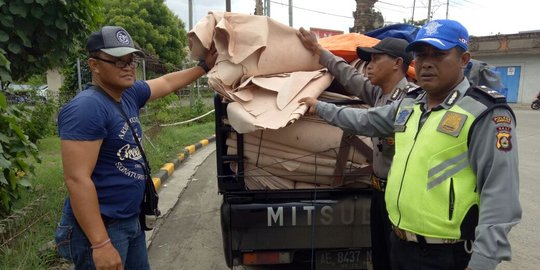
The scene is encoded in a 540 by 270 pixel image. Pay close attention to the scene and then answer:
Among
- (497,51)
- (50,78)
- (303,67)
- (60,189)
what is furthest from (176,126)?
(497,51)

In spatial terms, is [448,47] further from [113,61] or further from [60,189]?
[60,189]

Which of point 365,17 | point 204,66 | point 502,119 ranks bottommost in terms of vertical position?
point 502,119

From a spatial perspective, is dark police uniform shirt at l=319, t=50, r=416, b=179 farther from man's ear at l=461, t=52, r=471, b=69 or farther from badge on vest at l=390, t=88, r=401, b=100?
man's ear at l=461, t=52, r=471, b=69

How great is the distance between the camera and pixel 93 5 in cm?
375

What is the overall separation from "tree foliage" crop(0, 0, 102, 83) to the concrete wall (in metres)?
25.7

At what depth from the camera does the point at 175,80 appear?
102 inches

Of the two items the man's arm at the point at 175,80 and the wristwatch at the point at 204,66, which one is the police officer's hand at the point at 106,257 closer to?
the man's arm at the point at 175,80

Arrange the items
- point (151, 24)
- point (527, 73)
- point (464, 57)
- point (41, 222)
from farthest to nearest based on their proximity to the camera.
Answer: point (527, 73)
point (151, 24)
point (41, 222)
point (464, 57)

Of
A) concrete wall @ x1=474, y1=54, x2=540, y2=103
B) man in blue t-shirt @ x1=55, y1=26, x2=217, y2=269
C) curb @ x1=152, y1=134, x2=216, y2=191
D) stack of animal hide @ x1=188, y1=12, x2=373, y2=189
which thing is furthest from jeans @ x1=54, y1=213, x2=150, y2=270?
concrete wall @ x1=474, y1=54, x2=540, y2=103

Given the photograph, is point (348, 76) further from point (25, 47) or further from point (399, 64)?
point (25, 47)

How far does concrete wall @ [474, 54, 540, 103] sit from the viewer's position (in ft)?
74.5

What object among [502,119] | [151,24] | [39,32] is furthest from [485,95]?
[151,24]

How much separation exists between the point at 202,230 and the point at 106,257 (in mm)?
2604

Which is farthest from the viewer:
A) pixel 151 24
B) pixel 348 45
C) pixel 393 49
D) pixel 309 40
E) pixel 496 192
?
pixel 151 24
